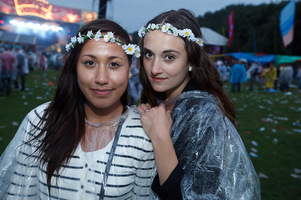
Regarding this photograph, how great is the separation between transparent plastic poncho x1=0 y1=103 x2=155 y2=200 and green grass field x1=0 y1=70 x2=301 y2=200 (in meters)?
1.79

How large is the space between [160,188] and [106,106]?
0.69 meters

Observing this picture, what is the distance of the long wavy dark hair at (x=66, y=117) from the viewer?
1.72m

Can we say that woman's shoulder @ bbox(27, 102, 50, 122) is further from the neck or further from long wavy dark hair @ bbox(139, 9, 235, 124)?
long wavy dark hair @ bbox(139, 9, 235, 124)

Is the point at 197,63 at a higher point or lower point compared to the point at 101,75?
higher

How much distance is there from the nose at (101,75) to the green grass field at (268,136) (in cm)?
205

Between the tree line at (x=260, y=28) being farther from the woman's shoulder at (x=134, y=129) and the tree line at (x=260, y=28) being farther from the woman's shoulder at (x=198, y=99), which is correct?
the woman's shoulder at (x=134, y=129)

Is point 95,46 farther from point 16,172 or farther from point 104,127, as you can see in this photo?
point 16,172

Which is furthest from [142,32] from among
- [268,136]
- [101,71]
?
[268,136]

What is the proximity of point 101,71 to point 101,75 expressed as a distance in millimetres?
34

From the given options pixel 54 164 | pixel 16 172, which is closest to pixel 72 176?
pixel 54 164

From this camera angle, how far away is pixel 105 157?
170 cm

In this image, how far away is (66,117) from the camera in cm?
188

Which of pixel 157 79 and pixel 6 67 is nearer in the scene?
pixel 157 79

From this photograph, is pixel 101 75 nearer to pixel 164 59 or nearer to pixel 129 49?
pixel 129 49
